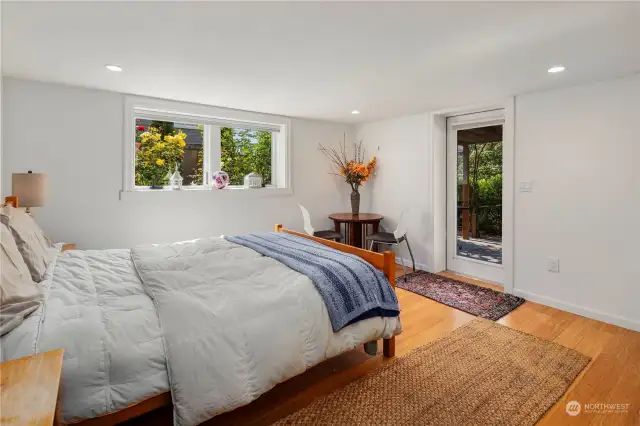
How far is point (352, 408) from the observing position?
1802 mm

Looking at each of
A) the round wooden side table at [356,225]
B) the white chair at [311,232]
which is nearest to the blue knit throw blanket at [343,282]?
the white chair at [311,232]

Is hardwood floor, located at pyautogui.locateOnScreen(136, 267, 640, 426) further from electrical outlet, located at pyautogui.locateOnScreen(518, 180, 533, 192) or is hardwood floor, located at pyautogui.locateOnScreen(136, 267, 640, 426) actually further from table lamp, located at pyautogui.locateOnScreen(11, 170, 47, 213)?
table lamp, located at pyautogui.locateOnScreen(11, 170, 47, 213)

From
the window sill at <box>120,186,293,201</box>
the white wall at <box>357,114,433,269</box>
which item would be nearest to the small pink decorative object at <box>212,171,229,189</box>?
the window sill at <box>120,186,293,201</box>

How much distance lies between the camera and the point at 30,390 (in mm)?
882

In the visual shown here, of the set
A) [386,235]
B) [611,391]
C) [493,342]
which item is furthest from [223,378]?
[386,235]

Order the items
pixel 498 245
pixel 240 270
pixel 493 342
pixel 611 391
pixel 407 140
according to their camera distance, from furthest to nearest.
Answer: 1. pixel 407 140
2. pixel 498 245
3. pixel 493 342
4. pixel 240 270
5. pixel 611 391

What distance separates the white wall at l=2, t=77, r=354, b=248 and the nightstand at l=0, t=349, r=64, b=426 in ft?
8.31

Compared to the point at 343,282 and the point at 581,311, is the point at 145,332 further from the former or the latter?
the point at 581,311

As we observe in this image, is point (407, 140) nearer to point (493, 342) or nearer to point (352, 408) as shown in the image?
point (493, 342)

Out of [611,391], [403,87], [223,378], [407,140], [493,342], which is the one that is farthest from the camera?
[407,140]

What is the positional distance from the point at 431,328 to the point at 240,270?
1.68 metres

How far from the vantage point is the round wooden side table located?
427 cm

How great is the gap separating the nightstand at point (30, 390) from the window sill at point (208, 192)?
2615mm

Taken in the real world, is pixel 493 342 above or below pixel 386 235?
below
